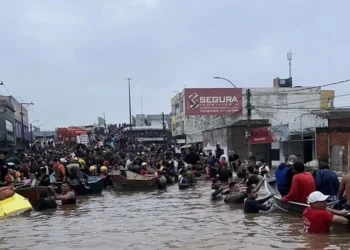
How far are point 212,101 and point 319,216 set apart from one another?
53704 mm

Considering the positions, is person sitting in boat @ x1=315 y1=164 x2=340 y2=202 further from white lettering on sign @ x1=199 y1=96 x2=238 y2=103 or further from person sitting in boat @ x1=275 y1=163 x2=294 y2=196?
white lettering on sign @ x1=199 y1=96 x2=238 y2=103

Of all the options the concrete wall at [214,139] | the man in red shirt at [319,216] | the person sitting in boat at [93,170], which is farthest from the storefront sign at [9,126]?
the man in red shirt at [319,216]

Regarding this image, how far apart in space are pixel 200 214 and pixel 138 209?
2.86m

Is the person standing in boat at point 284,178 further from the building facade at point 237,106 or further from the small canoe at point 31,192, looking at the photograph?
the building facade at point 237,106

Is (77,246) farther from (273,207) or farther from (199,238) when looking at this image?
(273,207)

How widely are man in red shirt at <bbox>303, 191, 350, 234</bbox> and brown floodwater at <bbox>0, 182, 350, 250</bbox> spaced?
19cm

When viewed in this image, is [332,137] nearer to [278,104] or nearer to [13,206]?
[13,206]

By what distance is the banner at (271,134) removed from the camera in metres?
42.6

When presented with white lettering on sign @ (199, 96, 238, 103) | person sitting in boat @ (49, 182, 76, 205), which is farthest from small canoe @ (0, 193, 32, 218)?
white lettering on sign @ (199, 96, 238, 103)

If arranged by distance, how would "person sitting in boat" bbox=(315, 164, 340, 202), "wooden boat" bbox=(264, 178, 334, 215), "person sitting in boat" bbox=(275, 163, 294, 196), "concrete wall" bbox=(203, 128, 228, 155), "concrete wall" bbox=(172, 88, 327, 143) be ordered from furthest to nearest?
"concrete wall" bbox=(172, 88, 327, 143) → "concrete wall" bbox=(203, 128, 228, 155) → "person sitting in boat" bbox=(275, 163, 294, 196) → "wooden boat" bbox=(264, 178, 334, 215) → "person sitting in boat" bbox=(315, 164, 340, 202)

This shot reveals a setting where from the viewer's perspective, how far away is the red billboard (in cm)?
6412

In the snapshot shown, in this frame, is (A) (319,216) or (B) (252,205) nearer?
(A) (319,216)

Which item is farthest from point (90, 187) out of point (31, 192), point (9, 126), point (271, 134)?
point (9, 126)

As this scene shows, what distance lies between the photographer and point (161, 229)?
14016mm
